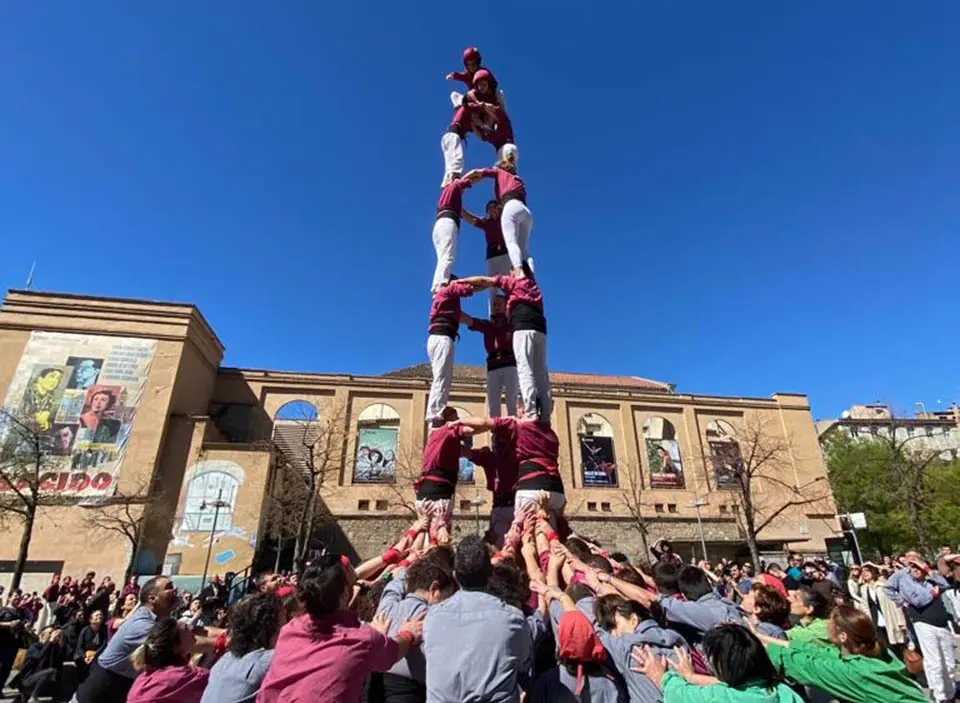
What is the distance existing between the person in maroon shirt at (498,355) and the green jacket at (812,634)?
402 cm

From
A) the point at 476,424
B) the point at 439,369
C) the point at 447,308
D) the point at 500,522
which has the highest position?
the point at 447,308

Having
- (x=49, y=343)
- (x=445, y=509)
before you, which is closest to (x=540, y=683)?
(x=445, y=509)

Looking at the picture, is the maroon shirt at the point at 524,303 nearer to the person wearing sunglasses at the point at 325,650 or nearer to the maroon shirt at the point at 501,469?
the maroon shirt at the point at 501,469

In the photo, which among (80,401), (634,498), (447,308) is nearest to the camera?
(447,308)

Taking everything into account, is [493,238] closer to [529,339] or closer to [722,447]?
[529,339]

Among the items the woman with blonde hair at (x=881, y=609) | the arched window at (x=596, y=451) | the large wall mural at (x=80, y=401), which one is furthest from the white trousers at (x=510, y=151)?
the arched window at (x=596, y=451)

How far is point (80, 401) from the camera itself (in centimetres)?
2823

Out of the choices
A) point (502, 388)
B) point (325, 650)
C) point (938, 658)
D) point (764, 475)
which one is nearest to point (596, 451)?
point (764, 475)

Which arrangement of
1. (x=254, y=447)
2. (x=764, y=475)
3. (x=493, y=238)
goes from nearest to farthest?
(x=493, y=238) < (x=254, y=447) < (x=764, y=475)

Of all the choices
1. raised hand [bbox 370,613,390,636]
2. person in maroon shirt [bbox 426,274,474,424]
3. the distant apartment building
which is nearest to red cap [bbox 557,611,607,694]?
raised hand [bbox 370,613,390,636]

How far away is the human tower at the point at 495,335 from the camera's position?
603cm

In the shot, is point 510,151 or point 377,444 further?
point 377,444

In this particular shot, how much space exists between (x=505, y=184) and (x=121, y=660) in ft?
21.7

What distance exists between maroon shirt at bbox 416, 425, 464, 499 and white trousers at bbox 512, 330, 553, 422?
2.80ft
